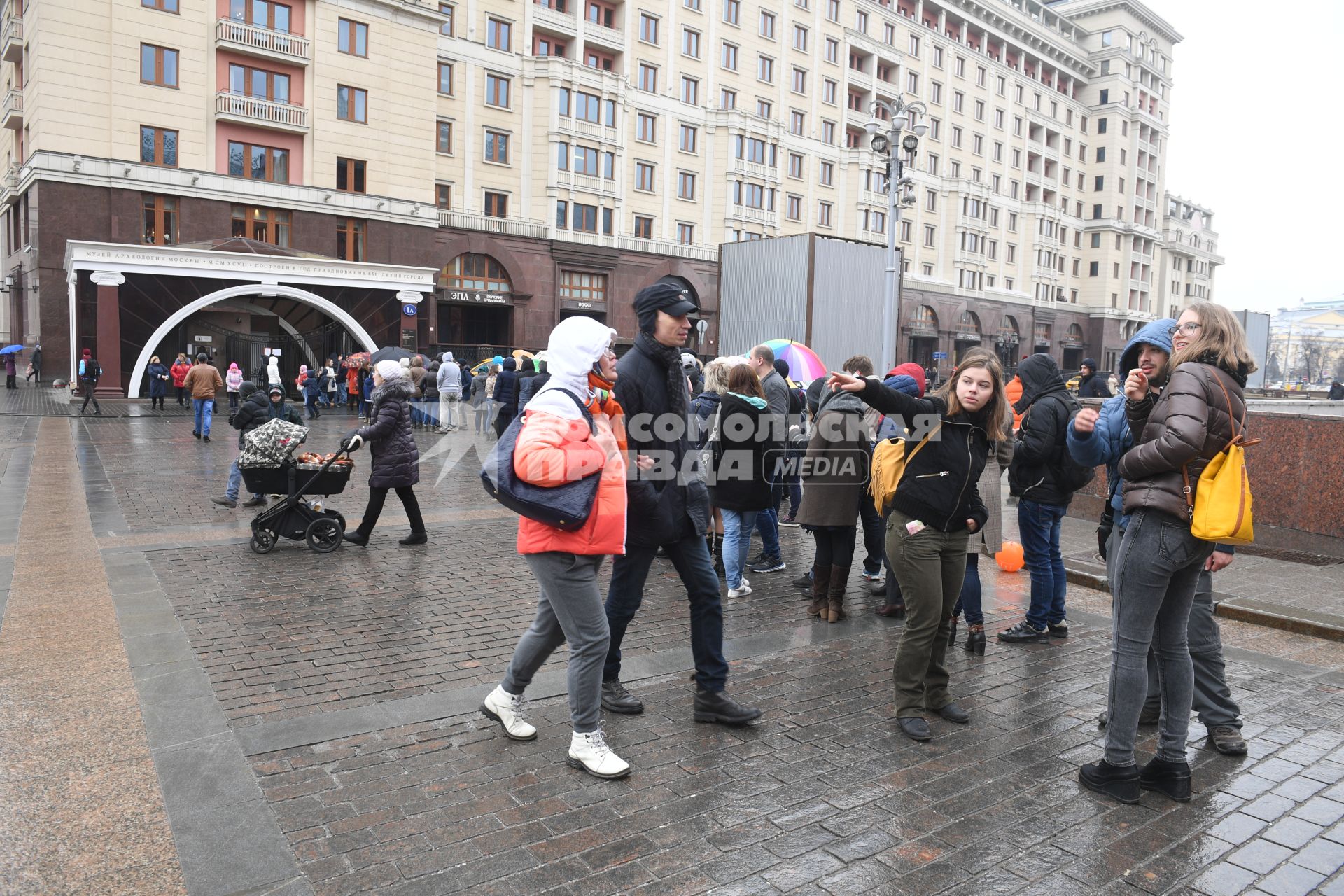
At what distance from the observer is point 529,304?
41.5 m

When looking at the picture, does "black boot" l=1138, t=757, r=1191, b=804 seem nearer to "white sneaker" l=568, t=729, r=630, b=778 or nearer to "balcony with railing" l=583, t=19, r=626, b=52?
"white sneaker" l=568, t=729, r=630, b=778

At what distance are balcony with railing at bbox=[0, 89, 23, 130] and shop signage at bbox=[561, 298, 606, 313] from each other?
22955 millimetres

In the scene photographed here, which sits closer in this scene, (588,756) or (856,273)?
(588,756)

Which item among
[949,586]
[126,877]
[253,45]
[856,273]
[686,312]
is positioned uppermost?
[253,45]

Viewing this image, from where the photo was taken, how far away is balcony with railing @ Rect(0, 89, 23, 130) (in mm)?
36500

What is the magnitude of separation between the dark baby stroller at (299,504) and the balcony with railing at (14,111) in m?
38.2

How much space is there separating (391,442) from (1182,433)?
6.69 meters

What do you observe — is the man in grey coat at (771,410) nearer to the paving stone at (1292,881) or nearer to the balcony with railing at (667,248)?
the paving stone at (1292,881)

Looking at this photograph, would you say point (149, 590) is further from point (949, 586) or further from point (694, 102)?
point (694, 102)

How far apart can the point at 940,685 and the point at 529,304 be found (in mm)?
38421

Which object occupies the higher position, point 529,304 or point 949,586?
point 529,304

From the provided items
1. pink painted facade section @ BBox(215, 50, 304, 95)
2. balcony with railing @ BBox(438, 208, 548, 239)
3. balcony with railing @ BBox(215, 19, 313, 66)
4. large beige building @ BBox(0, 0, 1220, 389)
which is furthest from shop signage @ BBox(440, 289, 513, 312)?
balcony with railing @ BBox(215, 19, 313, 66)

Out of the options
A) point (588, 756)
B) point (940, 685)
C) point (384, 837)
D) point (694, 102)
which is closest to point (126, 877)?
point (384, 837)

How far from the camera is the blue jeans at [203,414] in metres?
18.0
